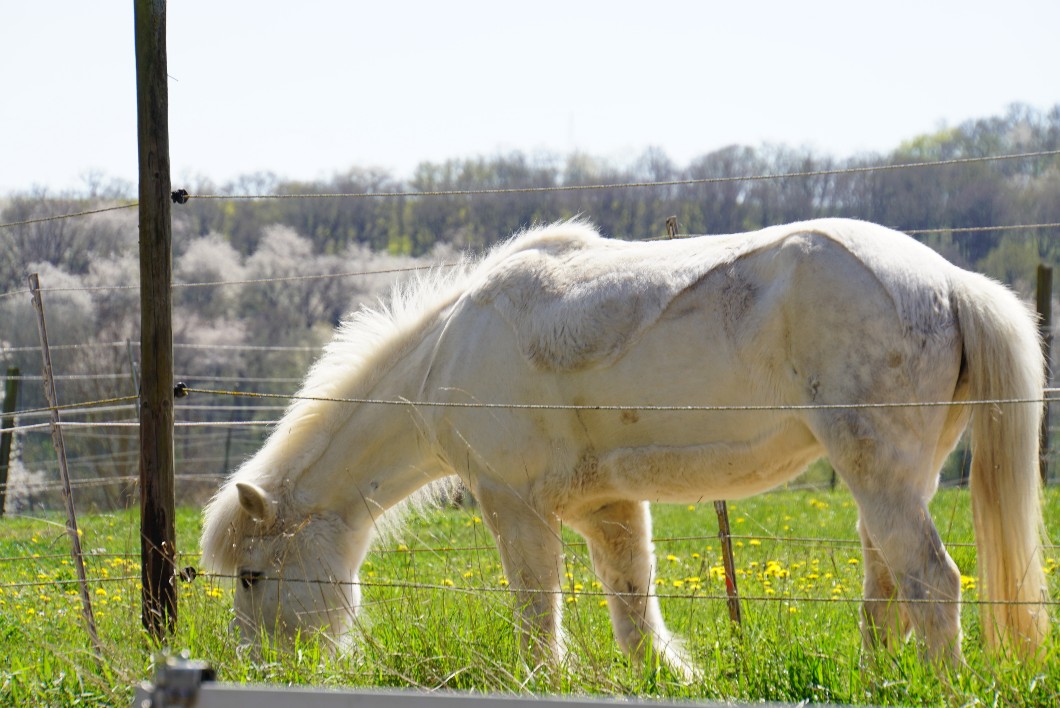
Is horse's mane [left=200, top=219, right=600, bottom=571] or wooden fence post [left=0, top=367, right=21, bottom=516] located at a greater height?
horse's mane [left=200, top=219, right=600, bottom=571]

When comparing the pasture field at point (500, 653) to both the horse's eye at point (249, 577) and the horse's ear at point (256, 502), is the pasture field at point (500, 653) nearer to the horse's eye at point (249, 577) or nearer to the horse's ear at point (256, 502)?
the horse's eye at point (249, 577)

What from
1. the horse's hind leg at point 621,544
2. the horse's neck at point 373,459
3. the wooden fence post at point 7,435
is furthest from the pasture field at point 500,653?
the wooden fence post at point 7,435

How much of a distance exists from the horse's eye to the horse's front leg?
1.11 metres

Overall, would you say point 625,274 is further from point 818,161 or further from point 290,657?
point 818,161

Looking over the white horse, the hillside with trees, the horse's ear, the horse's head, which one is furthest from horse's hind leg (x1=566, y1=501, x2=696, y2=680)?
the hillside with trees

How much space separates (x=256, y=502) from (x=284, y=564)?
31 cm

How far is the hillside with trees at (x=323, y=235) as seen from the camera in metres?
22.3

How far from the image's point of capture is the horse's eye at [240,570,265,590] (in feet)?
15.3

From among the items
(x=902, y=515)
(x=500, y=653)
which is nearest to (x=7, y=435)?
(x=500, y=653)

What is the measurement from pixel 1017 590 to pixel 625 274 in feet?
6.08

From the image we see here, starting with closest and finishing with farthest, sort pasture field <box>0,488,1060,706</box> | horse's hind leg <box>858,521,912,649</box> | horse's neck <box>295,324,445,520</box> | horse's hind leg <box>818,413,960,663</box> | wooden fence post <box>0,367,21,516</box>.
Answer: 1. pasture field <box>0,488,1060,706</box>
2. horse's hind leg <box>818,413,960,663</box>
3. horse's hind leg <box>858,521,912,649</box>
4. horse's neck <box>295,324,445,520</box>
5. wooden fence post <box>0,367,21,516</box>

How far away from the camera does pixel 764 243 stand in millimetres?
3955

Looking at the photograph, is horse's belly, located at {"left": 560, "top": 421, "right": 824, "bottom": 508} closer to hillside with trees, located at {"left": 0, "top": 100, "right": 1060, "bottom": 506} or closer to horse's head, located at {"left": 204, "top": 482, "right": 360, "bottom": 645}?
horse's head, located at {"left": 204, "top": 482, "right": 360, "bottom": 645}

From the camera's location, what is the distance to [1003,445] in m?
3.71
